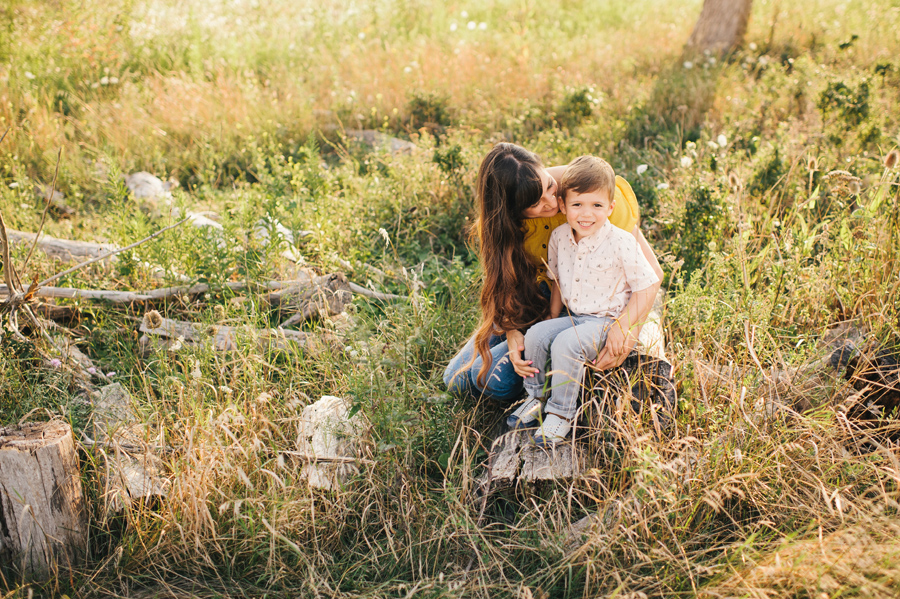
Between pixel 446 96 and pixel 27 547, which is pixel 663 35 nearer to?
pixel 446 96

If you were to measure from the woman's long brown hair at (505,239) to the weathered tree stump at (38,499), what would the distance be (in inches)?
67.1

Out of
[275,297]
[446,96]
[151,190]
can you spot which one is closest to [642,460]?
[275,297]

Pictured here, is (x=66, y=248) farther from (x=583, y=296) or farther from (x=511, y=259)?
(x=583, y=296)

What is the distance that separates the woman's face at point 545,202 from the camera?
268cm

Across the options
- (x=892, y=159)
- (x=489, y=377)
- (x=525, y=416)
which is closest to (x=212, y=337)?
(x=489, y=377)

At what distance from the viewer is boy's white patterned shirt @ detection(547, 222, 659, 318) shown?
8.39 feet

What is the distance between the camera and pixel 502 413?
2.89 metres

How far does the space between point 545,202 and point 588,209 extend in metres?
0.24

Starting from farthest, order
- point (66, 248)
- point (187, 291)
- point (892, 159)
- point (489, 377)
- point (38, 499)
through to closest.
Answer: point (66, 248), point (187, 291), point (892, 159), point (489, 377), point (38, 499)

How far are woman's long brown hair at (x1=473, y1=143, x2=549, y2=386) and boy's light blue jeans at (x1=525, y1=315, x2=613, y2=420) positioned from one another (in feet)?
0.75

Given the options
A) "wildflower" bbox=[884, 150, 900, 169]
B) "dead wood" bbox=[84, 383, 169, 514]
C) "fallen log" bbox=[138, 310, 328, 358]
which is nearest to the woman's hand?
"fallen log" bbox=[138, 310, 328, 358]

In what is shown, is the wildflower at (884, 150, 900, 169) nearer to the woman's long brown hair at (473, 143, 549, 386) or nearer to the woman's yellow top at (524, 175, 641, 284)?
the woman's yellow top at (524, 175, 641, 284)

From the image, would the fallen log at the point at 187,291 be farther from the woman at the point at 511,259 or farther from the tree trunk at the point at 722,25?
the tree trunk at the point at 722,25

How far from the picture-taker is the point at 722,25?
306 inches
